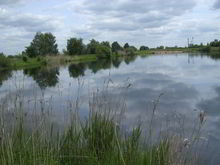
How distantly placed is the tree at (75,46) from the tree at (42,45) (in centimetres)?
369

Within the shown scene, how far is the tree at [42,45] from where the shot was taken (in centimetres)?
6407

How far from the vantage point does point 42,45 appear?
218ft

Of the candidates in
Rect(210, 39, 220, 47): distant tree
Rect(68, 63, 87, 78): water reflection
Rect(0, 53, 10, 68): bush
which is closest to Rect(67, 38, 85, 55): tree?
Rect(0, 53, 10, 68): bush

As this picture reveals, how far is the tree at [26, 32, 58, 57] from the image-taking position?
64.1 meters

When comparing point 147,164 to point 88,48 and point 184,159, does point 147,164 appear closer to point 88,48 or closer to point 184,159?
point 184,159

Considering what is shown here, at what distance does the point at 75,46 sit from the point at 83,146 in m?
69.2

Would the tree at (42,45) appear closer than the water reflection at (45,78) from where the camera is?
No

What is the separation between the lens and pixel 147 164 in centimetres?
423

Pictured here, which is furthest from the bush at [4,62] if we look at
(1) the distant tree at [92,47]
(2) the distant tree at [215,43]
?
(2) the distant tree at [215,43]

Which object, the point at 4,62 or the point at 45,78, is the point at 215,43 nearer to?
the point at 4,62

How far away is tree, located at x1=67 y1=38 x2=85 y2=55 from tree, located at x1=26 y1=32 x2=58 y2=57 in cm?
369

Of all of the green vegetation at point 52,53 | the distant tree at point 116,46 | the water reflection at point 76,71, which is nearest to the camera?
the water reflection at point 76,71

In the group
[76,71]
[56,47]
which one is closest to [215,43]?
[56,47]

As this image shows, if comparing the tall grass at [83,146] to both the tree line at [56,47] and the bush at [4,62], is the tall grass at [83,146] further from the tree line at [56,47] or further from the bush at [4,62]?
the tree line at [56,47]
